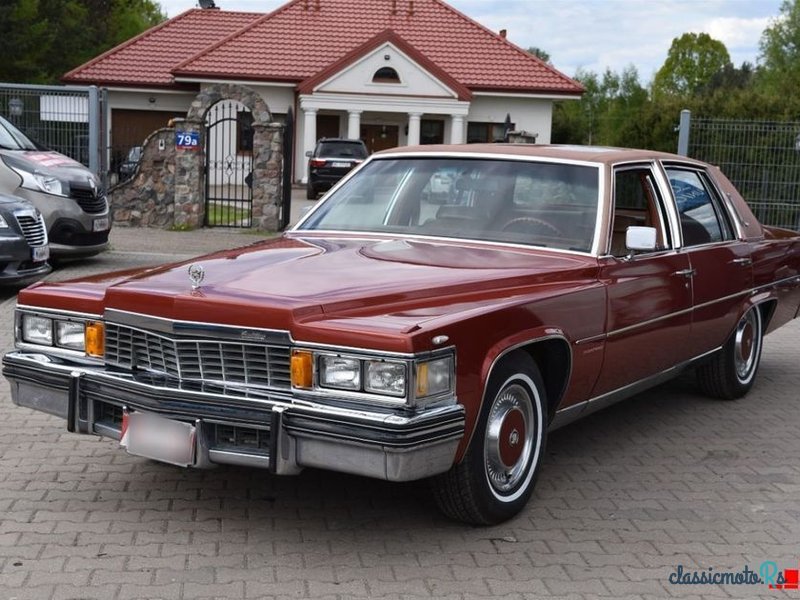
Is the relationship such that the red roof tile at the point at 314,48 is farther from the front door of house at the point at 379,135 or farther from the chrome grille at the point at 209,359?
the chrome grille at the point at 209,359

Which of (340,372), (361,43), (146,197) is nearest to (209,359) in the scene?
(340,372)

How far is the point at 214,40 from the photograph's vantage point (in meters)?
41.4

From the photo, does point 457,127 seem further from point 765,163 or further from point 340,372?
point 340,372

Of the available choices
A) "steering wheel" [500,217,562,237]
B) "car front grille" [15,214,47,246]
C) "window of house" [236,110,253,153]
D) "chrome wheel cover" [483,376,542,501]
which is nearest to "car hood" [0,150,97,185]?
"car front grille" [15,214,47,246]

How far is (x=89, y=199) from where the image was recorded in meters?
13.3

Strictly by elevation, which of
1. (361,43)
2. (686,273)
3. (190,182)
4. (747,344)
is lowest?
(747,344)

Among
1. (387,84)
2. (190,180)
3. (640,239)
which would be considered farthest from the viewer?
(387,84)

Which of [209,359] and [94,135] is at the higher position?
[94,135]

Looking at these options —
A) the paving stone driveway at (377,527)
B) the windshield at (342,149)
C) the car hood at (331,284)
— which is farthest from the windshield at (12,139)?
the windshield at (342,149)

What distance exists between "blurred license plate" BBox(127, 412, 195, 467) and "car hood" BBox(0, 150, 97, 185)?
922 centimetres

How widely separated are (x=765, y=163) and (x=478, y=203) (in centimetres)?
1369

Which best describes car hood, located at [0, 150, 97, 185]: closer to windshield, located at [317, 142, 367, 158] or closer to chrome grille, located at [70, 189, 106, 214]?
chrome grille, located at [70, 189, 106, 214]

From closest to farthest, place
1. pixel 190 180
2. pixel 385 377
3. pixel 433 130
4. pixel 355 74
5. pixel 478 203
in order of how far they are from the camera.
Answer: pixel 385 377, pixel 478 203, pixel 190 180, pixel 355 74, pixel 433 130

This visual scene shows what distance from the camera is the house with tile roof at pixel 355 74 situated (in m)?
36.8
